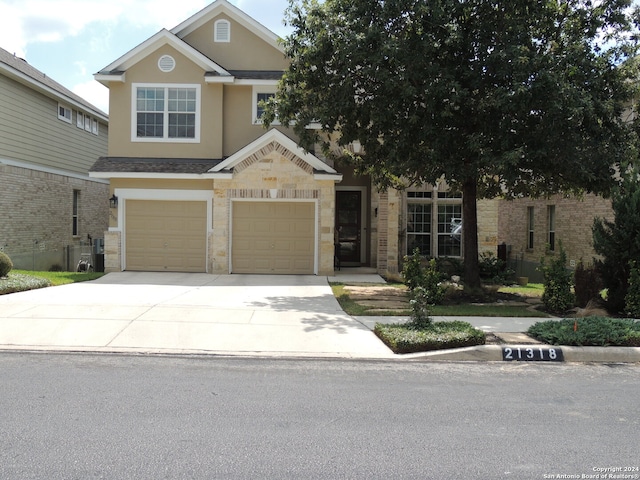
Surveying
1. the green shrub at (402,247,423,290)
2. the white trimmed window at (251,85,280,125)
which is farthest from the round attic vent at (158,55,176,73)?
the green shrub at (402,247,423,290)

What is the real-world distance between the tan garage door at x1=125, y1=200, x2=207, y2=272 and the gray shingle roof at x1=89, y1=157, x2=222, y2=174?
99cm

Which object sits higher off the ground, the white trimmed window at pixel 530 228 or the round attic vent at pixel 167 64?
the round attic vent at pixel 167 64

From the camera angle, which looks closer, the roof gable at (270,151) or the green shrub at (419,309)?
the green shrub at (419,309)

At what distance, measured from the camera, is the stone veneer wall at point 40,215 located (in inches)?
717

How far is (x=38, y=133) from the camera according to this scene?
20.0 metres

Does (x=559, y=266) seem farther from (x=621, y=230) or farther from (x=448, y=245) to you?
(x=448, y=245)

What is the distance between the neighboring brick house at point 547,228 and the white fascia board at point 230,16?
31.9ft

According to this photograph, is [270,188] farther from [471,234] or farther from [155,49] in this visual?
[471,234]

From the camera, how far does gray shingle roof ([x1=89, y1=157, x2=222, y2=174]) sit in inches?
660

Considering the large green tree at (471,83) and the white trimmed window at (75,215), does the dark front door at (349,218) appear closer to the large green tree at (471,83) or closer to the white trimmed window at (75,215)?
the large green tree at (471,83)

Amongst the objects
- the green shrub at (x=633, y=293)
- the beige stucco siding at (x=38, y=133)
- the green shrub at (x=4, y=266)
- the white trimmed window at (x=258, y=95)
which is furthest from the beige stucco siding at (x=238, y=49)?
the green shrub at (x=633, y=293)

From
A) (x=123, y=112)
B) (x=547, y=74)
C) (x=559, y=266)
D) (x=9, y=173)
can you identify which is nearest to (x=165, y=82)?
(x=123, y=112)

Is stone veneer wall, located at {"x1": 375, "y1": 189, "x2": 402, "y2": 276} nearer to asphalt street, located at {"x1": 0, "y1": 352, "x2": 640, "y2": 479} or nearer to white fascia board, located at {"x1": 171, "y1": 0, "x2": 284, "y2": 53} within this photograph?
white fascia board, located at {"x1": 171, "y1": 0, "x2": 284, "y2": 53}

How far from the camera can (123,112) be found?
17.6 m
